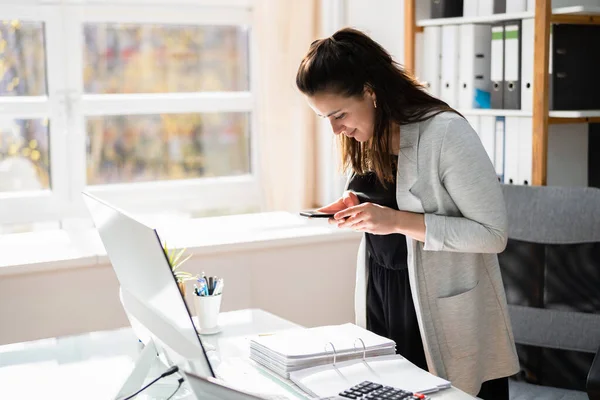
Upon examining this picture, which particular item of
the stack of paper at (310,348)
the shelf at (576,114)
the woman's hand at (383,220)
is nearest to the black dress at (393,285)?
the woman's hand at (383,220)

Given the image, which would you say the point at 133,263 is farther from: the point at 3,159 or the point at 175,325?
the point at 3,159

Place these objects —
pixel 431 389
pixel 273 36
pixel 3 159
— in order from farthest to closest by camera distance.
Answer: pixel 273 36
pixel 3 159
pixel 431 389

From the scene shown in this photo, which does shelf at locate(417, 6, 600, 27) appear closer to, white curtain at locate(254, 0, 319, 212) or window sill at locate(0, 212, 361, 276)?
white curtain at locate(254, 0, 319, 212)

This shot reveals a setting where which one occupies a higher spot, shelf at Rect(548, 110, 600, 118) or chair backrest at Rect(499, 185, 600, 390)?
shelf at Rect(548, 110, 600, 118)

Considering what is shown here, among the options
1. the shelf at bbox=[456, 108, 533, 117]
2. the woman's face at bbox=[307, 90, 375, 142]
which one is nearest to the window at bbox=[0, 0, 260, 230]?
the shelf at bbox=[456, 108, 533, 117]

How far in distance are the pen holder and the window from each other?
1.58m

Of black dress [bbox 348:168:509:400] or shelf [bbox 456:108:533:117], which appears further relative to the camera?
shelf [bbox 456:108:533:117]

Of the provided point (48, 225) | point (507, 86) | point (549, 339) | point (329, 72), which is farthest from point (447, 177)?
point (48, 225)

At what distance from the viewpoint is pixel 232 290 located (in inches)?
118

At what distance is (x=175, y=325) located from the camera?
132 cm

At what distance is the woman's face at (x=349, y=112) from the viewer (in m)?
1.87

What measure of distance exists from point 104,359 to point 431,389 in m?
0.72

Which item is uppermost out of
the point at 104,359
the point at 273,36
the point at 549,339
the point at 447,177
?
the point at 273,36

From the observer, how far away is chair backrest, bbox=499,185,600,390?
7.95 feet
